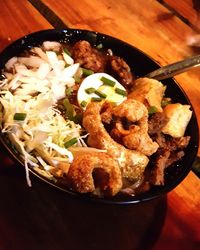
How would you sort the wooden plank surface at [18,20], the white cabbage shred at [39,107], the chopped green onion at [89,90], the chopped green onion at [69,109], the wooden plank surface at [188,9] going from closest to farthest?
the white cabbage shred at [39,107] < the chopped green onion at [69,109] < the chopped green onion at [89,90] < the wooden plank surface at [18,20] < the wooden plank surface at [188,9]

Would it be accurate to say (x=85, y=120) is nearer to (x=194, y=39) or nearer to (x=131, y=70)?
(x=131, y=70)

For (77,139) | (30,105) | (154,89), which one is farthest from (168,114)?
(30,105)

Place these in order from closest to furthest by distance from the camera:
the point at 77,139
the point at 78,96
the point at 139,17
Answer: the point at 77,139
the point at 78,96
the point at 139,17

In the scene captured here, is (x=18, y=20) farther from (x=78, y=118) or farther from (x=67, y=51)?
(x=78, y=118)

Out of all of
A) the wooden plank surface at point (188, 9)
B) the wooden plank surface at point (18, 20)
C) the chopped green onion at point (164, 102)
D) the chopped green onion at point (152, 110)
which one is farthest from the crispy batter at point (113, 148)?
the wooden plank surface at point (188, 9)

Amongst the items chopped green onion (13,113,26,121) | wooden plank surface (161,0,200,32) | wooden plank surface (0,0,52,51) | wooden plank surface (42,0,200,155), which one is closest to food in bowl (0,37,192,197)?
chopped green onion (13,113,26,121)

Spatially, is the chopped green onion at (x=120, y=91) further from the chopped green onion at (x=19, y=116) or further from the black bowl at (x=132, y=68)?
the chopped green onion at (x=19, y=116)
